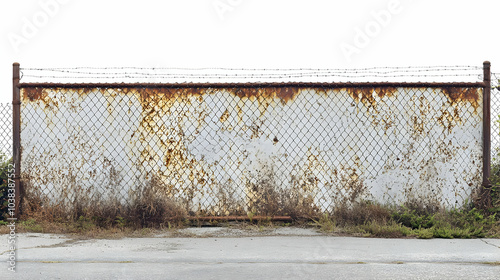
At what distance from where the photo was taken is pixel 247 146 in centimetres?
648

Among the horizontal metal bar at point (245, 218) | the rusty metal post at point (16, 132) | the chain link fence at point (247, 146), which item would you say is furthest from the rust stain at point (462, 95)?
the rusty metal post at point (16, 132)

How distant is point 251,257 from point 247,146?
2248 mm

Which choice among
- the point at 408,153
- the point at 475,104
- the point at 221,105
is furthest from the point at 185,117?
the point at 475,104

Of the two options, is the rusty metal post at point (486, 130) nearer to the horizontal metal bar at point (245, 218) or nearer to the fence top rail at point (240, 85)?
the fence top rail at point (240, 85)

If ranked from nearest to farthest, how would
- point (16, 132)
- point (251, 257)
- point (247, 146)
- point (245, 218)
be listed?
point (251, 257) < point (245, 218) < point (247, 146) < point (16, 132)

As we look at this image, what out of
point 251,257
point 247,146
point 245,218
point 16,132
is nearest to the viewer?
point 251,257

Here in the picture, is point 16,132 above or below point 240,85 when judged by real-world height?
below

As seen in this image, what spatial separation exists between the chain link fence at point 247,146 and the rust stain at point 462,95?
2 centimetres

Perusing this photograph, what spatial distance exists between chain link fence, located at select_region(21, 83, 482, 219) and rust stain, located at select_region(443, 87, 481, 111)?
0.02 metres

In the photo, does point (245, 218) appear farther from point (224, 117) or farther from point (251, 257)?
point (251, 257)

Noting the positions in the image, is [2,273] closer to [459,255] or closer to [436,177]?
[459,255]

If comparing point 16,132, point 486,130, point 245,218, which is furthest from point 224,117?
point 486,130

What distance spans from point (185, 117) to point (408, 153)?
299 cm

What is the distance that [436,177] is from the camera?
6.63 m
